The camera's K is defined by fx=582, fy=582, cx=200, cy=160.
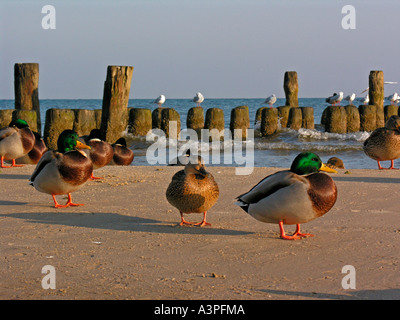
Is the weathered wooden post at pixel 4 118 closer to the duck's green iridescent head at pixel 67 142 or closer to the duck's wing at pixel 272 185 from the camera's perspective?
the duck's green iridescent head at pixel 67 142

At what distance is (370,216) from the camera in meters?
6.14

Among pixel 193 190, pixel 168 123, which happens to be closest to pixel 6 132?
pixel 193 190

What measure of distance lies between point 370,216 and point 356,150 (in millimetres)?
11549

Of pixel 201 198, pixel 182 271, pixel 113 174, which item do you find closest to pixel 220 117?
pixel 113 174

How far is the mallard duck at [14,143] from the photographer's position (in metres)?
10.4

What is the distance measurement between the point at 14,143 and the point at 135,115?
6.93 metres

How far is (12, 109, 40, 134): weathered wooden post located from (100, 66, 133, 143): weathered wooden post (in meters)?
1.87

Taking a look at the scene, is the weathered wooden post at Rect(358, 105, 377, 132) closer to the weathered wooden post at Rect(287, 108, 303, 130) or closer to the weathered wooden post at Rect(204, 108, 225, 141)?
the weathered wooden post at Rect(287, 108, 303, 130)

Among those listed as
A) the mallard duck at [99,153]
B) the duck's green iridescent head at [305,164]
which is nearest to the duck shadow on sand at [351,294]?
the duck's green iridescent head at [305,164]

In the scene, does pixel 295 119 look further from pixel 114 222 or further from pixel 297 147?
pixel 114 222

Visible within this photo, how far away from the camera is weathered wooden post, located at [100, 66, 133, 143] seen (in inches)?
587

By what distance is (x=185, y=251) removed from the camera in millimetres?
4898

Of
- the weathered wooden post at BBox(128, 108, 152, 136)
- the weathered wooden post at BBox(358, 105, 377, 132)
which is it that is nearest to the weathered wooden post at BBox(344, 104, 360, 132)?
the weathered wooden post at BBox(358, 105, 377, 132)
